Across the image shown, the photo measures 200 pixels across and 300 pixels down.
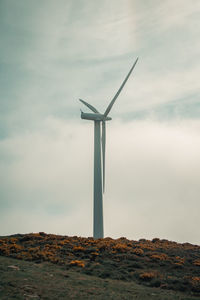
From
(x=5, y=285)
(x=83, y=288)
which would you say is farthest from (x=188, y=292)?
(x=5, y=285)

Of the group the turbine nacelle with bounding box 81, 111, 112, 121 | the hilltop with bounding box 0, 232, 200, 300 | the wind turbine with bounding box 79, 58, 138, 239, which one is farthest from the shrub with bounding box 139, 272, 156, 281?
the turbine nacelle with bounding box 81, 111, 112, 121

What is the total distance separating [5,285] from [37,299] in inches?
120

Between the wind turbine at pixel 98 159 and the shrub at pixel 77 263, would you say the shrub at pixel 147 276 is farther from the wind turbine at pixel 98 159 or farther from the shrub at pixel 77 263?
the wind turbine at pixel 98 159

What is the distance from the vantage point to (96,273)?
26.8 meters

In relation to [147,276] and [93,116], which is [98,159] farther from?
[147,276]

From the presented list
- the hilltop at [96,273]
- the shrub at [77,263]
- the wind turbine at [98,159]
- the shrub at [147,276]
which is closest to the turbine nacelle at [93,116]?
the wind turbine at [98,159]

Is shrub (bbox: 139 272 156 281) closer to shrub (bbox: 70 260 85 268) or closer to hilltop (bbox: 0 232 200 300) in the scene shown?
hilltop (bbox: 0 232 200 300)

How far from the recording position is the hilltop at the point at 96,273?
2095 centimetres

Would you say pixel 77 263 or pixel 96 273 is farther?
pixel 77 263

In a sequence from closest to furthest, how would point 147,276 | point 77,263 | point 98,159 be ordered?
point 147,276, point 77,263, point 98,159

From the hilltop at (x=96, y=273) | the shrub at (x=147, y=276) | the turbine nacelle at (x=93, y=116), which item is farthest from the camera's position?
the turbine nacelle at (x=93, y=116)

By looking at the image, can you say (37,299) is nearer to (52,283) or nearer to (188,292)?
(52,283)

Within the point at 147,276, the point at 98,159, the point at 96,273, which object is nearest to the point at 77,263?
the point at 96,273

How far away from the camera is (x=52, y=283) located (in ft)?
72.6
